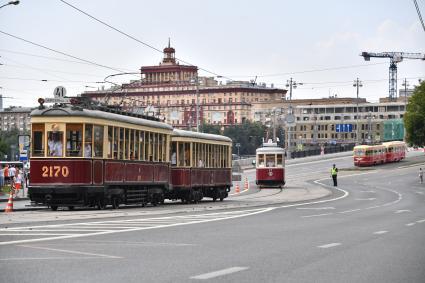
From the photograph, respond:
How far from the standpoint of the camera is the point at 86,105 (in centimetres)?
3022

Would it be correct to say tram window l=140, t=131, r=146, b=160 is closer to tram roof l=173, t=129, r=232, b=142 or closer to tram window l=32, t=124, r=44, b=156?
tram roof l=173, t=129, r=232, b=142

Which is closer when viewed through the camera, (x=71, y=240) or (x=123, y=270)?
(x=123, y=270)

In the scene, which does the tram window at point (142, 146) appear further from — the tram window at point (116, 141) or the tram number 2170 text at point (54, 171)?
the tram number 2170 text at point (54, 171)

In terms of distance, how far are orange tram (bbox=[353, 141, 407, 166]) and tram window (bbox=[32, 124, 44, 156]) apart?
8126cm

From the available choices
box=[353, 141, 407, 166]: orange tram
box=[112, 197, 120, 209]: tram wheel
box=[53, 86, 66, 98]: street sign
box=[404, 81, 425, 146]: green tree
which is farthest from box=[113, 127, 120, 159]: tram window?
box=[353, 141, 407, 166]: orange tram

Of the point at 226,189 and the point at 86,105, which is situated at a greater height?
the point at 86,105

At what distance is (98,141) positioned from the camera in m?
30.2

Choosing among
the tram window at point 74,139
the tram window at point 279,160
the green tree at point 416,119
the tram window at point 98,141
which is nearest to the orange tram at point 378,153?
the green tree at point 416,119

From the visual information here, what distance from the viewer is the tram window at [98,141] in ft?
98.6

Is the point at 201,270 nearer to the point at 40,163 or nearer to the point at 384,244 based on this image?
the point at 384,244

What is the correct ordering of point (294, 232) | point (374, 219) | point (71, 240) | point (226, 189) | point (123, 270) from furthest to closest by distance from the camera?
point (226, 189) < point (374, 219) < point (294, 232) < point (71, 240) < point (123, 270)

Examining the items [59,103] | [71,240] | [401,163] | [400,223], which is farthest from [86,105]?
[401,163]

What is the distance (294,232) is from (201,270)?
844 centimetres

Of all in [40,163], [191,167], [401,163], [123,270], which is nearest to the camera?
[123,270]
